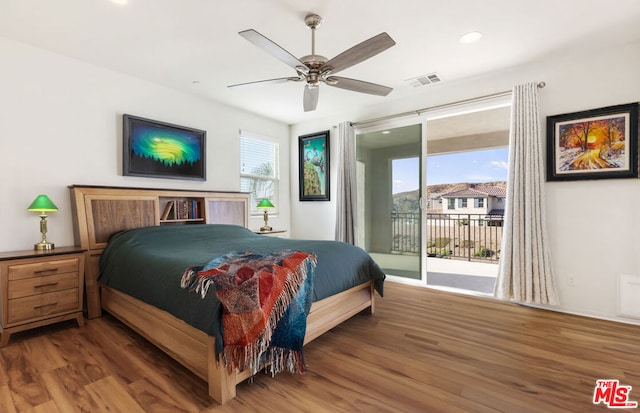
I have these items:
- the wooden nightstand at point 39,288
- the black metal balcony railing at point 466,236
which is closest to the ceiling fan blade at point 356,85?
the wooden nightstand at point 39,288

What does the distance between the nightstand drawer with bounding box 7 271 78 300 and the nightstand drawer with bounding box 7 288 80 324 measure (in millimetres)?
37

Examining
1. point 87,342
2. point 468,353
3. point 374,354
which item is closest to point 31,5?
point 87,342

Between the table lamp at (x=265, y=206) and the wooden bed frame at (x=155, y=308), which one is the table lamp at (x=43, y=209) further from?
the table lamp at (x=265, y=206)

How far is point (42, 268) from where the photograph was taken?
2.44 meters

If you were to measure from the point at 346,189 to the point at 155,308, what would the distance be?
299 centimetres

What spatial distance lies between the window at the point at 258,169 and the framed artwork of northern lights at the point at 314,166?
0.46 metres

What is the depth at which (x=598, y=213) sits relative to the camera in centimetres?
287

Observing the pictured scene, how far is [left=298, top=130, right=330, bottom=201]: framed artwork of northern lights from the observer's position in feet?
15.9

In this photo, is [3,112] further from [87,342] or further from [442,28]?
[442,28]

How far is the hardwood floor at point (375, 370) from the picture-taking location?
1602 millimetres

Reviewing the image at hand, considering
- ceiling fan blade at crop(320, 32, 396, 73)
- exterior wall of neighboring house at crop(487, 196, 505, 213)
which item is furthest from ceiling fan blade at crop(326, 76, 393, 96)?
exterior wall of neighboring house at crop(487, 196, 505, 213)

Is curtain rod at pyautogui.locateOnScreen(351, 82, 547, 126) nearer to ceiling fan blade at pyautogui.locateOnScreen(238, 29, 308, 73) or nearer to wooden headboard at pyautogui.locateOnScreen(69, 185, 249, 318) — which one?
ceiling fan blade at pyautogui.locateOnScreen(238, 29, 308, 73)

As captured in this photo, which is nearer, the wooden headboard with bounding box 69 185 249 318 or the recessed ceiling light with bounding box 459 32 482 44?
the recessed ceiling light with bounding box 459 32 482 44

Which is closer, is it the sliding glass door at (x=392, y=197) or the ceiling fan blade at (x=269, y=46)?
the ceiling fan blade at (x=269, y=46)
